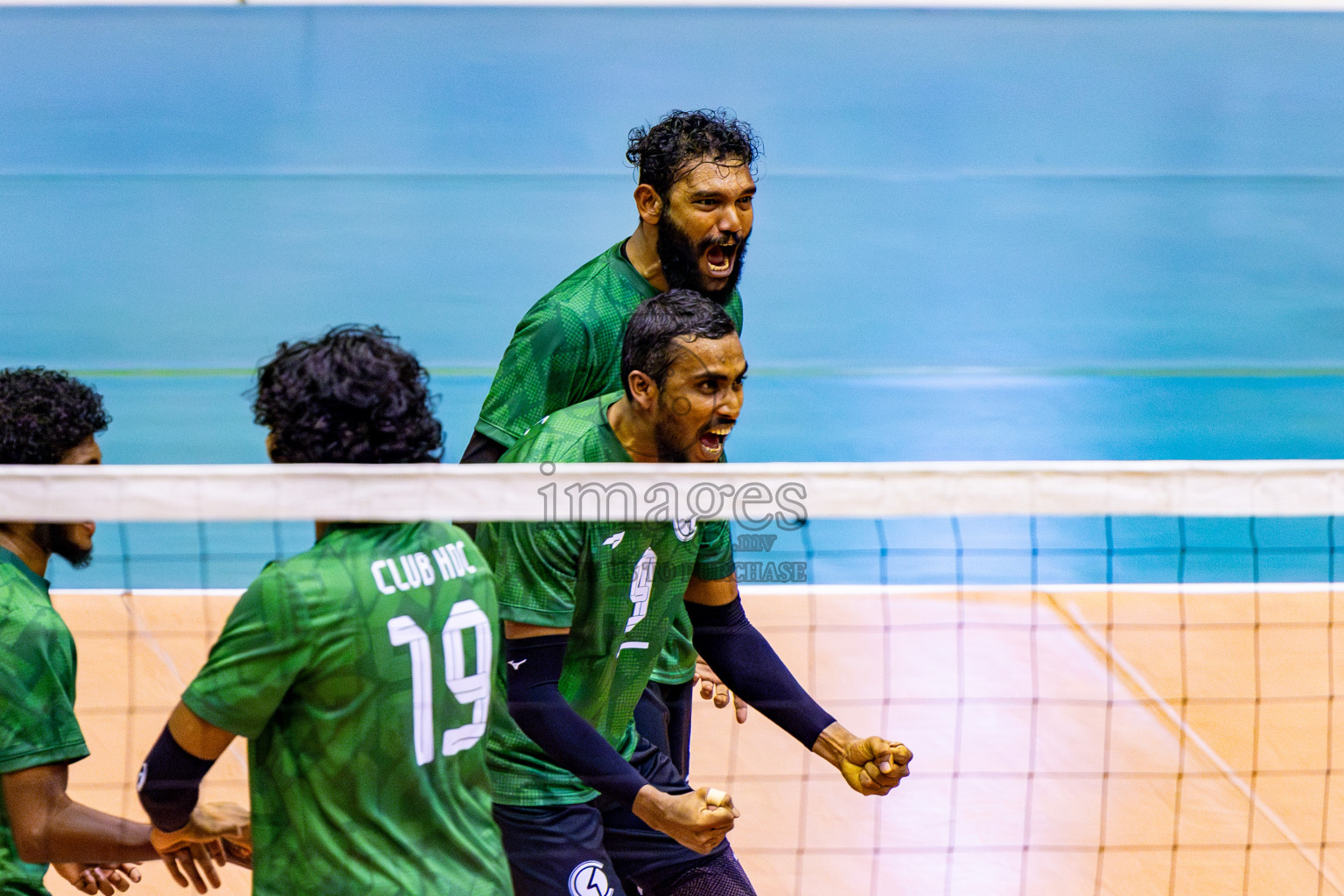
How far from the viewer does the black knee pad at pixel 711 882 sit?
126 inches

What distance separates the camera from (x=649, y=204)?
3945 mm

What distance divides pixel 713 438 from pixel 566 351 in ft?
2.42

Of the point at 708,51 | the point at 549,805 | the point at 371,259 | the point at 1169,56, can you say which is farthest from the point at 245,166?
the point at 549,805

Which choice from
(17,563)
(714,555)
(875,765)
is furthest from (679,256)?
(17,563)

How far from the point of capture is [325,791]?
7.29 feet

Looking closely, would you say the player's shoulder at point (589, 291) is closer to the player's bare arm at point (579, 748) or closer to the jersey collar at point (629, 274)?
the jersey collar at point (629, 274)

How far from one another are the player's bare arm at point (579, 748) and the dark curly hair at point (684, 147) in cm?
156

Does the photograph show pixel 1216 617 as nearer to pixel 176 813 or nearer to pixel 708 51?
pixel 176 813

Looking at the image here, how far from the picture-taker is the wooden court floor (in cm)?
470

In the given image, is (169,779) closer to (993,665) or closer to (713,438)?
(713,438)

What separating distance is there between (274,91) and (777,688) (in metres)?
14.3

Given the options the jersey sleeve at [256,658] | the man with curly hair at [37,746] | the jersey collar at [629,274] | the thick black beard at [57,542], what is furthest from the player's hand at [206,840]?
the jersey collar at [629,274]

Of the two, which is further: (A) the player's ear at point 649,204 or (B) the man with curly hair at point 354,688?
(A) the player's ear at point 649,204

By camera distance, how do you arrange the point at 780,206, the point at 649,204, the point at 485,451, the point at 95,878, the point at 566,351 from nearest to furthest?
the point at 95,878 → the point at 485,451 → the point at 566,351 → the point at 649,204 → the point at 780,206
